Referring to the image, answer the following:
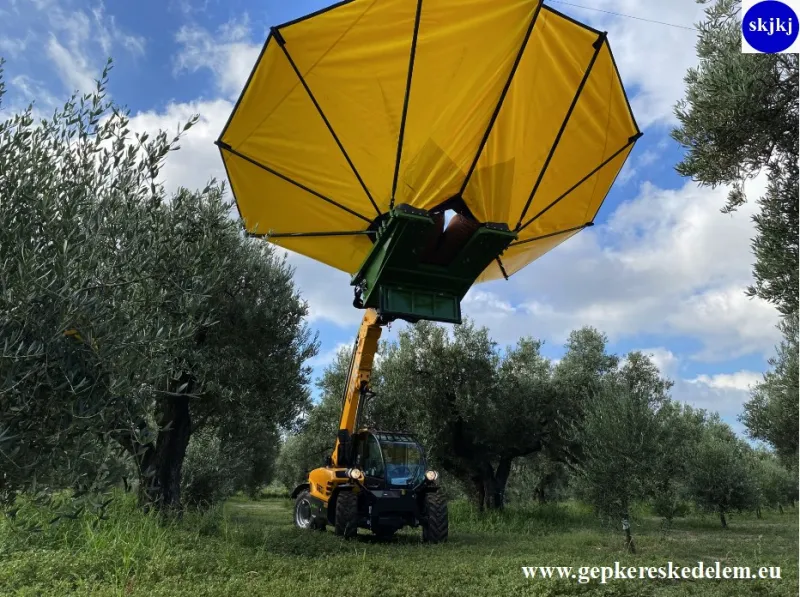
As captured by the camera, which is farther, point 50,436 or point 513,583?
point 513,583

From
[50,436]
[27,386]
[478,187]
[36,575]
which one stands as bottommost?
[36,575]

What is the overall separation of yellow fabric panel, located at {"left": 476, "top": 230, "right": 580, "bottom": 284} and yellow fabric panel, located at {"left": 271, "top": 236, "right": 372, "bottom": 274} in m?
2.94

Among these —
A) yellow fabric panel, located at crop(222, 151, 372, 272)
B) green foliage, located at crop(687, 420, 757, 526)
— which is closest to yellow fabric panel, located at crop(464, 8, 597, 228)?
yellow fabric panel, located at crop(222, 151, 372, 272)

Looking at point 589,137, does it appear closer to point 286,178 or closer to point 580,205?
point 580,205

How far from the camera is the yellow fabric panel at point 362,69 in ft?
23.0

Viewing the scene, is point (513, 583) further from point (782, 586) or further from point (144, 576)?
point (144, 576)

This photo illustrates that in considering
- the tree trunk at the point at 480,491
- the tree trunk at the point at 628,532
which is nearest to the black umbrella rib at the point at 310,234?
the tree trunk at the point at 628,532

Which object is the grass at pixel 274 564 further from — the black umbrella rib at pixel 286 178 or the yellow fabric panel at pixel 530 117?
the black umbrella rib at pixel 286 178

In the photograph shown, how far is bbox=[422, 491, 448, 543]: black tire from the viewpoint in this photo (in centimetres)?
1253

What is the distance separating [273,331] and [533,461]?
61.5ft

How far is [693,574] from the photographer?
855 cm

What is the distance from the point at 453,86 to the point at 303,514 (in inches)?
511

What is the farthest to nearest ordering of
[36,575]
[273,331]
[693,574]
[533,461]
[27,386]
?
[533,461]
[273,331]
[693,574]
[36,575]
[27,386]

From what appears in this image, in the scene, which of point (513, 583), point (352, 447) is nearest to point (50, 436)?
point (513, 583)
